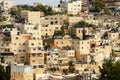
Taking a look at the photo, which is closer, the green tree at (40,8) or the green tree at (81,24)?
the green tree at (81,24)

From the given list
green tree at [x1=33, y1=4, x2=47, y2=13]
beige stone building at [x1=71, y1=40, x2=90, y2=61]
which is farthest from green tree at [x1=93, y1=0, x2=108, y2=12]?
beige stone building at [x1=71, y1=40, x2=90, y2=61]

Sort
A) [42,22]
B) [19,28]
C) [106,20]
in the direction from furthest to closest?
[106,20]
[42,22]
[19,28]

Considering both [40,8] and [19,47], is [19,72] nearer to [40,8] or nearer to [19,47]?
[19,47]

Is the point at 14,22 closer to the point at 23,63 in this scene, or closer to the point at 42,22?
the point at 42,22

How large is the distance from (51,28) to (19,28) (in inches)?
91.4

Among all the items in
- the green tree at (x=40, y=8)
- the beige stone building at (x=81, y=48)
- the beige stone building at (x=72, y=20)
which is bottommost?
the beige stone building at (x=81, y=48)

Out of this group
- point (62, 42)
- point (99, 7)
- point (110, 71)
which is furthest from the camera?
point (99, 7)

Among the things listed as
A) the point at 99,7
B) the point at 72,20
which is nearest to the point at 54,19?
the point at 72,20

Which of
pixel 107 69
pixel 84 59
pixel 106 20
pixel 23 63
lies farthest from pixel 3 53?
pixel 106 20

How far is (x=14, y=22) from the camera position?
44.4 m

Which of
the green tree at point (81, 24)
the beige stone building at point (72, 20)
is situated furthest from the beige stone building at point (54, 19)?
the green tree at point (81, 24)

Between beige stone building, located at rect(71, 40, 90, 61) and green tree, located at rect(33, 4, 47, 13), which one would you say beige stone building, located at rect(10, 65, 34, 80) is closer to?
beige stone building, located at rect(71, 40, 90, 61)

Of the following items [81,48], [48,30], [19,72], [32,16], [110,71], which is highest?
[32,16]

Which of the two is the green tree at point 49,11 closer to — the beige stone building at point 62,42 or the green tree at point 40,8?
the green tree at point 40,8
